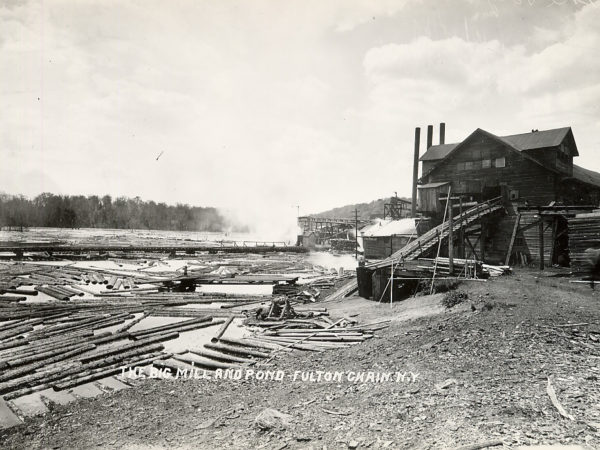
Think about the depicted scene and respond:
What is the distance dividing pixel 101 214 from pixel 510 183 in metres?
146

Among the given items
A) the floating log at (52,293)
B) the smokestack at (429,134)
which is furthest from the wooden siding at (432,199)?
the floating log at (52,293)

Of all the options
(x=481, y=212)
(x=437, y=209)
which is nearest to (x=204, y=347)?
(x=481, y=212)

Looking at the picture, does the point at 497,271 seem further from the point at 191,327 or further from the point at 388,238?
the point at 388,238

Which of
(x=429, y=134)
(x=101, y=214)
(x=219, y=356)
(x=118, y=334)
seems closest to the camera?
(x=219, y=356)

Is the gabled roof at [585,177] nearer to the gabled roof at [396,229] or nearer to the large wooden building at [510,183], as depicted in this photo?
the large wooden building at [510,183]

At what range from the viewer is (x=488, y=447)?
182 inches

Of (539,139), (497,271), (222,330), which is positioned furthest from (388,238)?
(222,330)

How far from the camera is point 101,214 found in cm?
14300

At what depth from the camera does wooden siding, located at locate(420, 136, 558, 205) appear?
2955 cm

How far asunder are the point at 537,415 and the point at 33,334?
14.3m

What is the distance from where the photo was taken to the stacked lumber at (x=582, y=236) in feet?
58.1

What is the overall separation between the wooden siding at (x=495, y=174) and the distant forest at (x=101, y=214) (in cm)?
12528

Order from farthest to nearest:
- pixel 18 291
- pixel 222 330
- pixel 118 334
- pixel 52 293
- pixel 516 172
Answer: pixel 516 172, pixel 18 291, pixel 52 293, pixel 222 330, pixel 118 334

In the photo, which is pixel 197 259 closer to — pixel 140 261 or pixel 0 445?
pixel 140 261
